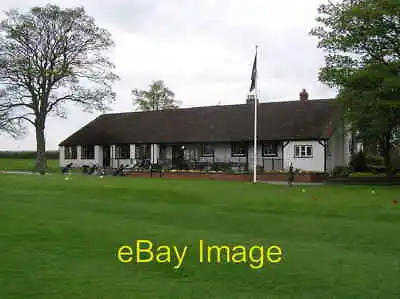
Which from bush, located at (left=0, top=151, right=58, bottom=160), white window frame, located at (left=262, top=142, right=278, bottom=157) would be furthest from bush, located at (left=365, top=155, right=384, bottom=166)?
bush, located at (left=0, top=151, right=58, bottom=160)

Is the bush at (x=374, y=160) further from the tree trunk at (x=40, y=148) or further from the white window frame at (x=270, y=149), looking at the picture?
the tree trunk at (x=40, y=148)

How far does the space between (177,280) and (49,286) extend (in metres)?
1.87

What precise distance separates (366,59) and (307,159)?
461 inches

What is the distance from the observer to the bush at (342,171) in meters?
42.1

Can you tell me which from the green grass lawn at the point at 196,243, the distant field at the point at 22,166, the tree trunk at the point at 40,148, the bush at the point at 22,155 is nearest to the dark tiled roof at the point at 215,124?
Result: the distant field at the point at 22,166

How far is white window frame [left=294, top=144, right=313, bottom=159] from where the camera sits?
43.2 meters

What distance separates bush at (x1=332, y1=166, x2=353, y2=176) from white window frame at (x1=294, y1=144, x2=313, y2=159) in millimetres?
2185

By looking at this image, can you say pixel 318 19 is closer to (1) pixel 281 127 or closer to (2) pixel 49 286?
(1) pixel 281 127

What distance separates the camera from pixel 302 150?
43531mm

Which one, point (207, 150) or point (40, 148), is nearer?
point (207, 150)

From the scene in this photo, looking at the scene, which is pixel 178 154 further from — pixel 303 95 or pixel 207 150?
pixel 303 95

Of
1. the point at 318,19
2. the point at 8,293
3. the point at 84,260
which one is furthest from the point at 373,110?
the point at 8,293

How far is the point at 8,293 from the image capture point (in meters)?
7.95

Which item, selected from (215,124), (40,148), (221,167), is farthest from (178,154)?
(40,148)
